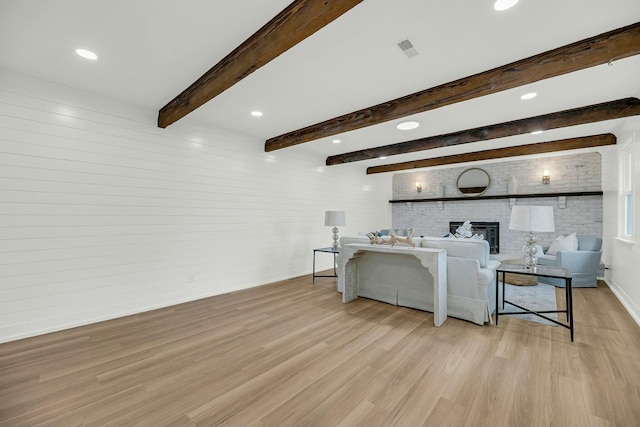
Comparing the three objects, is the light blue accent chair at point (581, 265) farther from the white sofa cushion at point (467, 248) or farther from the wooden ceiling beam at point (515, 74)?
the wooden ceiling beam at point (515, 74)

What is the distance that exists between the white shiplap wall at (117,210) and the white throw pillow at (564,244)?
517cm

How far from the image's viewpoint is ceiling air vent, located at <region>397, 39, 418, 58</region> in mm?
2201

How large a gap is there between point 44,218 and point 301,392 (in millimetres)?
3171

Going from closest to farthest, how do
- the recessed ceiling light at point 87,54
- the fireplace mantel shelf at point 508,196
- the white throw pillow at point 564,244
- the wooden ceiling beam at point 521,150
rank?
the recessed ceiling light at point 87,54
the wooden ceiling beam at point 521,150
the white throw pillow at point 564,244
the fireplace mantel shelf at point 508,196

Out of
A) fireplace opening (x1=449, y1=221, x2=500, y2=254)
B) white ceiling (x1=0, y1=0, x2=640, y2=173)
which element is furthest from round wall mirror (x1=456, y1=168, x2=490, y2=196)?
white ceiling (x1=0, y1=0, x2=640, y2=173)

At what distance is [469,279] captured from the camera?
317 centimetres

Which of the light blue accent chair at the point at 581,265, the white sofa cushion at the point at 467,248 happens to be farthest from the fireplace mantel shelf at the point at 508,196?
the white sofa cushion at the point at 467,248

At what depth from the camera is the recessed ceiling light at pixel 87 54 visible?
244 centimetres

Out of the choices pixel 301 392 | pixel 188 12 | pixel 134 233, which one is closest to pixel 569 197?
pixel 301 392

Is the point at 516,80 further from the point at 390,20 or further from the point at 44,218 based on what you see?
the point at 44,218

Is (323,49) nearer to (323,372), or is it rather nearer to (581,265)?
(323,372)

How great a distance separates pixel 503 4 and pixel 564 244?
16.5 ft

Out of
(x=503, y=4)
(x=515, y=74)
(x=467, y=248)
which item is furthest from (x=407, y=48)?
(x=467, y=248)

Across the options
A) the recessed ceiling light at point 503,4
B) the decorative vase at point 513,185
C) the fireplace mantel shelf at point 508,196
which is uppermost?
the recessed ceiling light at point 503,4
